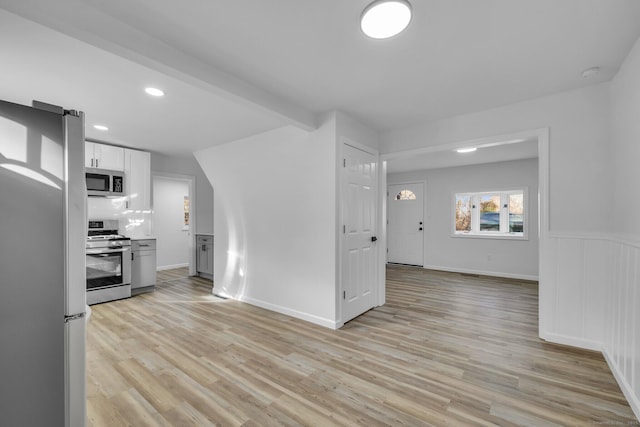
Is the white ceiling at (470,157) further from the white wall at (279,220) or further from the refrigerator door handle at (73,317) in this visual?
the refrigerator door handle at (73,317)

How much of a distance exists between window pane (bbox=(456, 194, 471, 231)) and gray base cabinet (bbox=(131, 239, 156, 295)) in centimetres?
605

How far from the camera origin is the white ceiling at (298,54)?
159 centimetres

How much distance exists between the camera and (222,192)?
14.3ft

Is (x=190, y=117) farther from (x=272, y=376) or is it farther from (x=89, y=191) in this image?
(x=272, y=376)

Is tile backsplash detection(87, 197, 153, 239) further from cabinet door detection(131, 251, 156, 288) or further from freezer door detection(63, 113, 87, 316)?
freezer door detection(63, 113, 87, 316)

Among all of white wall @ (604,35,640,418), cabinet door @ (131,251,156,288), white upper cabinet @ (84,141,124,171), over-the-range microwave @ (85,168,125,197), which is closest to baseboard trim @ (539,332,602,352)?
white wall @ (604,35,640,418)

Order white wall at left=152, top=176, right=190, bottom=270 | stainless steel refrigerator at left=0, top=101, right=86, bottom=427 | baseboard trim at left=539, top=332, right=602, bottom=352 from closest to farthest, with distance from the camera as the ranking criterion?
stainless steel refrigerator at left=0, top=101, right=86, bottom=427, baseboard trim at left=539, top=332, right=602, bottom=352, white wall at left=152, top=176, right=190, bottom=270

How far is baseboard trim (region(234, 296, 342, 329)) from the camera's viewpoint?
3.06 m

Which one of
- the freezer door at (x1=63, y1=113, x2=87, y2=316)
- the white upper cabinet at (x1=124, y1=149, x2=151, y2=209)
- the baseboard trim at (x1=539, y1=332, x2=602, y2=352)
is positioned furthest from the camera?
the white upper cabinet at (x1=124, y1=149, x2=151, y2=209)

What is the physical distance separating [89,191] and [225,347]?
126 inches

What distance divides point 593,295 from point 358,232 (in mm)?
2202

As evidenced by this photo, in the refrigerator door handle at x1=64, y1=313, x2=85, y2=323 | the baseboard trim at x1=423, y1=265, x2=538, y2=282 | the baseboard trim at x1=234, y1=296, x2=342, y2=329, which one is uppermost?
the refrigerator door handle at x1=64, y1=313, x2=85, y2=323

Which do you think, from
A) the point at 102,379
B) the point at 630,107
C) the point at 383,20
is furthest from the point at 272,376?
the point at 630,107

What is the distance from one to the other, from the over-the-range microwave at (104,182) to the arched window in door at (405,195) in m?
5.70
